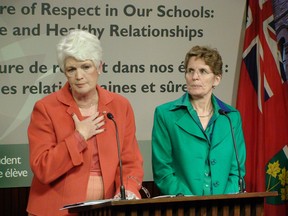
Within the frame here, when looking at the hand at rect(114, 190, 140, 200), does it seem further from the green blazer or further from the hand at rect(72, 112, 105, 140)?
the green blazer

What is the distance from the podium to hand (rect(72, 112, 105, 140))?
1.59 ft

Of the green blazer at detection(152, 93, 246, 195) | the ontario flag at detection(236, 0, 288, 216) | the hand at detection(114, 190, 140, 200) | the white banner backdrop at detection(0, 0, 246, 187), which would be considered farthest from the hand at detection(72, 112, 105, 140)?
the ontario flag at detection(236, 0, 288, 216)

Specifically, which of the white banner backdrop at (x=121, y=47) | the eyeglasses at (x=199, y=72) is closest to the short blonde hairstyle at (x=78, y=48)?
the eyeglasses at (x=199, y=72)

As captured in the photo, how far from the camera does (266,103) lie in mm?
6625

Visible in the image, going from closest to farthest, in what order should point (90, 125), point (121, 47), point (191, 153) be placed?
1. point (90, 125)
2. point (191, 153)
3. point (121, 47)

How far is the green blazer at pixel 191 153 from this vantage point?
16.4ft

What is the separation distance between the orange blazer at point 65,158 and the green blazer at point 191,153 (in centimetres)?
37

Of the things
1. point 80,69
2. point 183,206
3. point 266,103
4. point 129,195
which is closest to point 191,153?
point 129,195

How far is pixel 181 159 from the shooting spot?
5031 mm

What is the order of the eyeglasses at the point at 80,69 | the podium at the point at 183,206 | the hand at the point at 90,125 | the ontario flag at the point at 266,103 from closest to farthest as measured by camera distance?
1. the podium at the point at 183,206
2. the hand at the point at 90,125
3. the eyeglasses at the point at 80,69
4. the ontario flag at the point at 266,103

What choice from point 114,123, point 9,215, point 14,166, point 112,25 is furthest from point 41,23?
point 114,123

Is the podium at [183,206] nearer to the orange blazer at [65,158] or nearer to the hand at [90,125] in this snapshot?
the orange blazer at [65,158]

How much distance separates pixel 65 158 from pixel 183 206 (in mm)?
779

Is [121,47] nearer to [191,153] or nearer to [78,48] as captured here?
[191,153]
